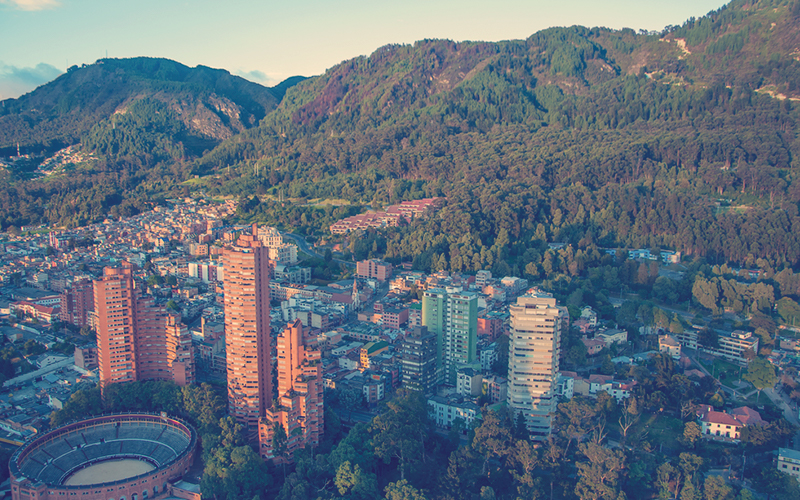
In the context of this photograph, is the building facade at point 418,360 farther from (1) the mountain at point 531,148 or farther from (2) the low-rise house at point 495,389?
(1) the mountain at point 531,148

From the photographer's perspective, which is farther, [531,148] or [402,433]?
[531,148]

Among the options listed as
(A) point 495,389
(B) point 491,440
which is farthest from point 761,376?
(B) point 491,440

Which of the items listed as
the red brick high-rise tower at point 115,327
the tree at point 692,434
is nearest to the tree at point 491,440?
the tree at point 692,434

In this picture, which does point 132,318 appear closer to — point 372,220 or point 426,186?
point 372,220

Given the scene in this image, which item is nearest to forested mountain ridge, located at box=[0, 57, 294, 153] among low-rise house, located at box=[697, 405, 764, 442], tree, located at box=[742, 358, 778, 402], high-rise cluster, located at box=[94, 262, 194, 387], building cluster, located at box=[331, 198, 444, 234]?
building cluster, located at box=[331, 198, 444, 234]

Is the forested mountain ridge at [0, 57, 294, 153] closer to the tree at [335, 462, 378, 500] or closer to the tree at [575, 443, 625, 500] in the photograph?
the tree at [335, 462, 378, 500]

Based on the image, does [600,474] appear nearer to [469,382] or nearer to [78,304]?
[469,382]
